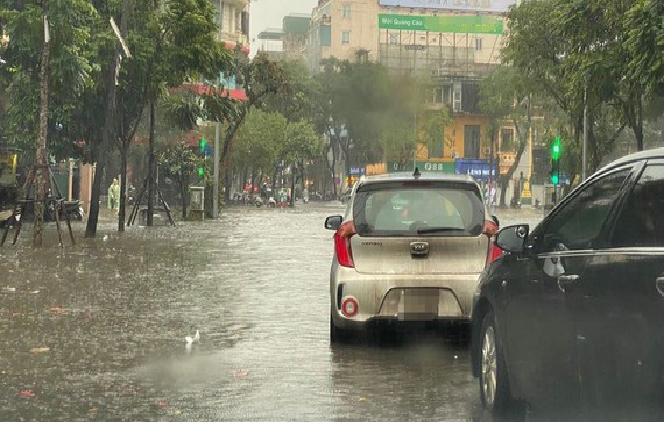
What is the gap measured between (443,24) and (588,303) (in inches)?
4960

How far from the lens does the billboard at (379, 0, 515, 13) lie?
13500cm

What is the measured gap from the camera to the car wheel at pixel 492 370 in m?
7.86

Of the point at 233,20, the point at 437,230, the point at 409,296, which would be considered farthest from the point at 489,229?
the point at 233,20

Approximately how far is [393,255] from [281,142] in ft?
271

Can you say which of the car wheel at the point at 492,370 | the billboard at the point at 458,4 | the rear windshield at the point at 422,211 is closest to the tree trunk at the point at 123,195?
the rear windshield at the point at 422,211

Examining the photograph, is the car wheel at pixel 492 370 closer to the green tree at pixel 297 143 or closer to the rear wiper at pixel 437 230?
the rear wiper at pixel 437 230

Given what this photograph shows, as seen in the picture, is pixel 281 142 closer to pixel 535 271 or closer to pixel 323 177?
pixel 323 177

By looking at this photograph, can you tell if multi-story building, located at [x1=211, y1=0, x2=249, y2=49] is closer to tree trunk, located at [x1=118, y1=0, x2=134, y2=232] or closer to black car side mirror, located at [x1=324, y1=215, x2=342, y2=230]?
tree trunk, located at [x1=118, y1=0, x2=134, y2=232]

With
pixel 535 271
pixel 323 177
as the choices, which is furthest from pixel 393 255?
pixel 323 177

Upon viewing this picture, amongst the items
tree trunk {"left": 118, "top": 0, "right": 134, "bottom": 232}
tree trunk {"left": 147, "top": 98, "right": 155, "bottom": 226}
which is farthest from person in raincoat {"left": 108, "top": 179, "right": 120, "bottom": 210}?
tree trunk {"left": 118, "top": 0, "right": 134, "bottom": 232}

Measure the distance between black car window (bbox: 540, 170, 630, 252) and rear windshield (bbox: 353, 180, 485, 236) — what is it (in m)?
4.45

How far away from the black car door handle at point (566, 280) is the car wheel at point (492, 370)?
4.06 ft

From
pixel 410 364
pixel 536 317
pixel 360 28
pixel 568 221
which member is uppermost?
pixel 360 28

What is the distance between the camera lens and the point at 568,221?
7.09 metres
